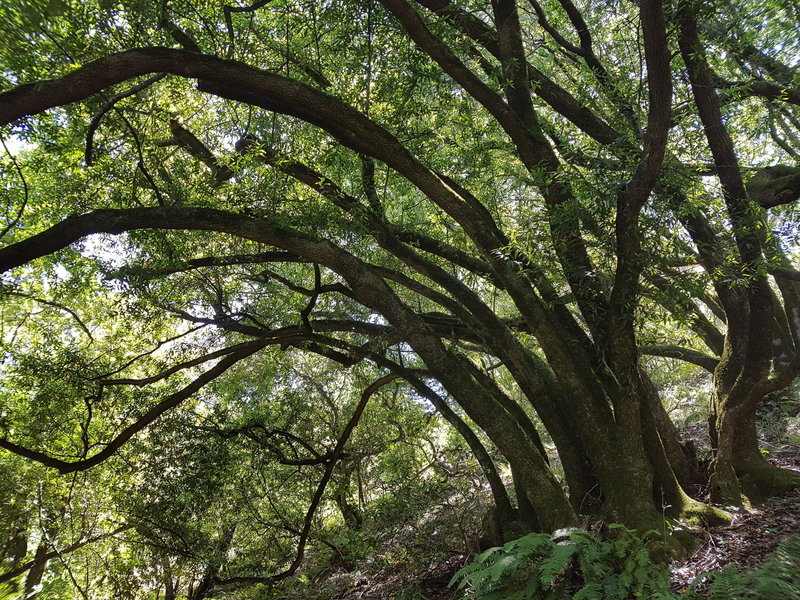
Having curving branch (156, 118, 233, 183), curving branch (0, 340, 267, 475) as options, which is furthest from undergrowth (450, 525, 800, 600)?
curving branch (156, 118, 233, 183)

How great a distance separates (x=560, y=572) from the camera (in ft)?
9.77

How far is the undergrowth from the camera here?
8.43 ft

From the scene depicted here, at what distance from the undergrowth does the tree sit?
3.07 ft

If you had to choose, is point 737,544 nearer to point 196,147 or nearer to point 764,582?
point 764,582

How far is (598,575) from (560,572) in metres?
0.39

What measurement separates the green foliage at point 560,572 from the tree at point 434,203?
906mm

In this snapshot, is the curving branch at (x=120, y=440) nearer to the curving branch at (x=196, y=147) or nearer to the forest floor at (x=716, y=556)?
the curving branch at (x=196, y=147)

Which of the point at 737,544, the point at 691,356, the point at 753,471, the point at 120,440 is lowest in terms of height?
the point at 737,544

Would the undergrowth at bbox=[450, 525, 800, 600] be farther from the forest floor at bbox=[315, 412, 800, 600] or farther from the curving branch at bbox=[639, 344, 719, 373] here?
the curving branch at bbox=[639, 344, 719, 373]

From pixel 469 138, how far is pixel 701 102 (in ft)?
10.2

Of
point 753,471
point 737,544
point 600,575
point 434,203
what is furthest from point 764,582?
point 434,203

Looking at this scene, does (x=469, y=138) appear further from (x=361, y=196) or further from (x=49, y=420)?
(x=49, y=420)

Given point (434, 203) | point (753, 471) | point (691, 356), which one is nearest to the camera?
point (753, 471)

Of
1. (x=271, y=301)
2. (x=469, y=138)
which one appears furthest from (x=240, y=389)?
(x=469, y=138)
